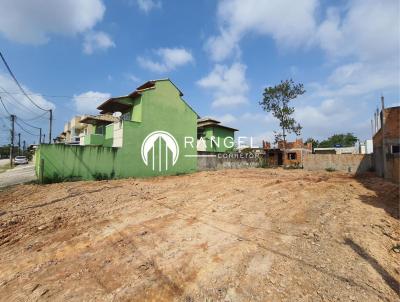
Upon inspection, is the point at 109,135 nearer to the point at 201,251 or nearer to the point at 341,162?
the point at 201,251

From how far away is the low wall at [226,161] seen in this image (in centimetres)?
2188

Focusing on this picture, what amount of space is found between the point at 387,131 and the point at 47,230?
16841mm

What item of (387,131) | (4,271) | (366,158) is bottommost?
(4,271)

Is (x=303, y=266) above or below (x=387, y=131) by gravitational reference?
below

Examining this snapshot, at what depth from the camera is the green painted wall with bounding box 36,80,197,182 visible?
13.7m

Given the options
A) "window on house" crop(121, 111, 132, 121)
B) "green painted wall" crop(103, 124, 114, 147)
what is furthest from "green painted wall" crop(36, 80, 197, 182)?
"window on house" crop(121, 111, 132, 121)

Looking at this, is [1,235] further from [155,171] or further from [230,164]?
[230,164]

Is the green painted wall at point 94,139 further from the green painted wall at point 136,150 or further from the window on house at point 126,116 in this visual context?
the window on house at point 126,116

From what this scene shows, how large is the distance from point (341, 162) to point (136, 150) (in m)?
19.6

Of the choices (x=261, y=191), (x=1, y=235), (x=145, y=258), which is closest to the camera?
(x=145, y=258)

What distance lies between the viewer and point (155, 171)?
1769cm

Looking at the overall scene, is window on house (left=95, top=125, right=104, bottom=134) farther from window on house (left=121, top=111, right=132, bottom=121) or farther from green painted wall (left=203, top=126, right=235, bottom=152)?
green painted wall (left=203, top=126, right=235, bottom=152)

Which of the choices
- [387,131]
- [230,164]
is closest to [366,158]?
[387,131]

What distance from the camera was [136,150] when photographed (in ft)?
54.9
